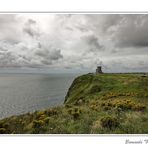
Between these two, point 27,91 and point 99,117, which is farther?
point 27,91

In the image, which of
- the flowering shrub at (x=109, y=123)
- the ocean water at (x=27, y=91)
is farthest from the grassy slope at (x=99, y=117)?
the ocean water at (x=27, y=91)

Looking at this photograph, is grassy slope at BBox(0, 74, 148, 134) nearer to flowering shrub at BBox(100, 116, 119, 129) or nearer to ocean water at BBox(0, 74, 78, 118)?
flowering shrub at BBox(100, 116, 119, 129)

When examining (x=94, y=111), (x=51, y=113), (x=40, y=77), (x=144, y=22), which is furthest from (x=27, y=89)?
(x=144, y=22)

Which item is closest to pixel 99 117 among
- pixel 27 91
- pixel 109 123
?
pixel 109 123

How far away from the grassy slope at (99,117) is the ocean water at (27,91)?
809 mm

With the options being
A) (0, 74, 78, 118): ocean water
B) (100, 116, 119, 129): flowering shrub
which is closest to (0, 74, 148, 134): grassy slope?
(100, 116, 119, 129): flowering shrub

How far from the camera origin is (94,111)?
21219 mm

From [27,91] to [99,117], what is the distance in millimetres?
5309

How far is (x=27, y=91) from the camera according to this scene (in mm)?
22969

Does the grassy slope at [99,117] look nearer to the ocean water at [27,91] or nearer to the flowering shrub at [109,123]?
the flowering shrub at [109,123]

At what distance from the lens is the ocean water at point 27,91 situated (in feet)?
72.7

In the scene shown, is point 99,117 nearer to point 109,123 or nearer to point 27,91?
point 109,123

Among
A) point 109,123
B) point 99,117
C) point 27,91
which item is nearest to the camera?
point 109,123
